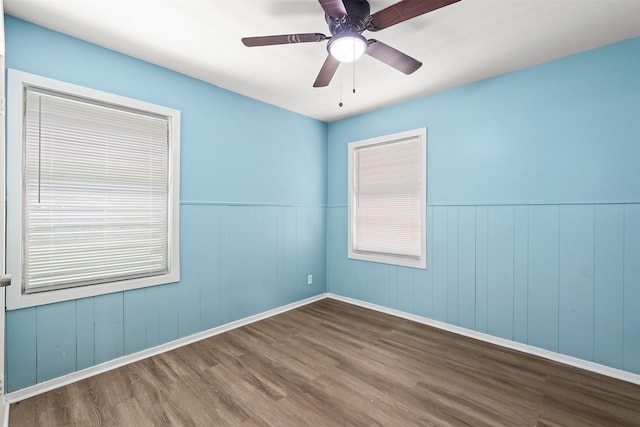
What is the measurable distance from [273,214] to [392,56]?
222 cm

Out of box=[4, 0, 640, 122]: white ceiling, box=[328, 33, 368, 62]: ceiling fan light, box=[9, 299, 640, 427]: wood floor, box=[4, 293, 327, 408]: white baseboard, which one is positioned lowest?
box=[9, 299, 640, 427]: wood floor

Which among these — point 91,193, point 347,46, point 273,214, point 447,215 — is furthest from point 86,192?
point 447,215

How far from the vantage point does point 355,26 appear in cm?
173

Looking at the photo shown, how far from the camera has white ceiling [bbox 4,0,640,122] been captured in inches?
74.8

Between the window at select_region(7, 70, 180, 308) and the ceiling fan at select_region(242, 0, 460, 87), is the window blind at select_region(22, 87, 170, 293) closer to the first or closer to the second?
the window at select_region(7, 70, 180, 308)

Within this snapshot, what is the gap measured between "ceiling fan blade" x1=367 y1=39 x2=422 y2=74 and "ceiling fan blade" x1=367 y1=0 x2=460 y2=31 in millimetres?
127

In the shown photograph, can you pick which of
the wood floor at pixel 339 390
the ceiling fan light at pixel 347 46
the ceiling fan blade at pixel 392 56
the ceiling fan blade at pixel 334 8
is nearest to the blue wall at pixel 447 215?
the wood floor at pixel 339 390

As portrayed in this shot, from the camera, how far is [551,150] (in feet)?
8.32

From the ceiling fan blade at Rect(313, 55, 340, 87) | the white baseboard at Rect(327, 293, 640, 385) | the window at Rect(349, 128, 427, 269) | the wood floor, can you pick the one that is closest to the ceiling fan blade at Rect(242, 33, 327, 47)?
the ceiling fan blade at Rect(313, 55, 340, 87)

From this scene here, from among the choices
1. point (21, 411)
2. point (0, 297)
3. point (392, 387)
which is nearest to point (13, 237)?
point (0, 297)

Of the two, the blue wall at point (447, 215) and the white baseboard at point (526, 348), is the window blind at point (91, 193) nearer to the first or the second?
the blue wall at point (447, 215)

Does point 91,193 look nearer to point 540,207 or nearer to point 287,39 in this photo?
point 287,39

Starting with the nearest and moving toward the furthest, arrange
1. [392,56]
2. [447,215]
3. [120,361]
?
[392,56] < [120,361] < [447,215]

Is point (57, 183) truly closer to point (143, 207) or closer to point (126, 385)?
point (143, 207)
